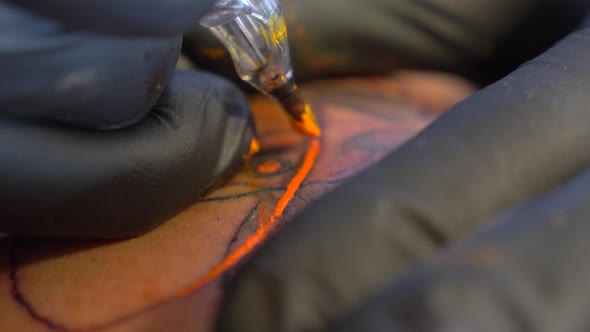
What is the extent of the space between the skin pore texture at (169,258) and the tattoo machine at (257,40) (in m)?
0.09

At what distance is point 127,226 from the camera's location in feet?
1.85

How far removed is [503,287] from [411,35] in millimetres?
603

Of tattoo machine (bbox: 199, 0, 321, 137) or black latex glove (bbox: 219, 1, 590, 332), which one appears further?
tattoo machine (bbox: 199, 0, 321, 137)

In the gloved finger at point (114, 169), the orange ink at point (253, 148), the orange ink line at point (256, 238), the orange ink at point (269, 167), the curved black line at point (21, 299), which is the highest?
the gloved finger at point (114, 169)

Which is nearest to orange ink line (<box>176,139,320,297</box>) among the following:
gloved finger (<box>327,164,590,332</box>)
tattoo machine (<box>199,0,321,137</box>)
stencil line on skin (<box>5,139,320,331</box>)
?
stencil line on skin (<box>5,139,320,331</box>)

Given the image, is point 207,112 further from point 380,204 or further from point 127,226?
point 380,204

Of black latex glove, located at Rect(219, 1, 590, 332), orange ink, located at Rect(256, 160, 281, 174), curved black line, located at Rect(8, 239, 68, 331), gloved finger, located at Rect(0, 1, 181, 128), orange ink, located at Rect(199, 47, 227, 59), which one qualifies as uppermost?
gloved finger, located at Rect(0, 1, 181, 128)

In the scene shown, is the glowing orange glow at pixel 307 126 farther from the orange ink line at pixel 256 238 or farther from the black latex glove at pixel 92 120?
the black latex glove at pixel 92 120

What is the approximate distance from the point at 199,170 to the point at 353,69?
41cm

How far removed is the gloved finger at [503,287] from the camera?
1.10 ft

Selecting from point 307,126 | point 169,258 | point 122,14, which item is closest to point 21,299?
point 169,258

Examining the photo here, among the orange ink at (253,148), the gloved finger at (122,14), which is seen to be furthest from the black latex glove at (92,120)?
the orange ink at (253,148)

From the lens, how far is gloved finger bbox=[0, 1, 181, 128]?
1.55 ft

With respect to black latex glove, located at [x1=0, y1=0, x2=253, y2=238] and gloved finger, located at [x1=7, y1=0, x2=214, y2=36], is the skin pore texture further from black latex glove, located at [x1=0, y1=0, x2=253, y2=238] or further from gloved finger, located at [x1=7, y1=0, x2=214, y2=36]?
gloved finger, located at [x1=7, y1=0, x2=214, y2=36]
